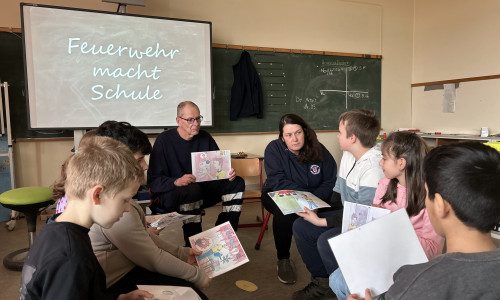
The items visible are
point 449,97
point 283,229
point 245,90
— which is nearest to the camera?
point 283,229

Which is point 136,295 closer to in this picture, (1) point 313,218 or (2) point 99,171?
(2) point 99,171

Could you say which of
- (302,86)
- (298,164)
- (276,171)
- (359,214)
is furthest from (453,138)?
(359,214)

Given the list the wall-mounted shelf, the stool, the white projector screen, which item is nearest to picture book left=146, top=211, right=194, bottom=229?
the stool

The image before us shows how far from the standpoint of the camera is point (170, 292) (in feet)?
4.05

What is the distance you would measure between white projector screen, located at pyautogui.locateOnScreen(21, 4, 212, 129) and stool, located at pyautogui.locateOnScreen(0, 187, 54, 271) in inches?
41.3

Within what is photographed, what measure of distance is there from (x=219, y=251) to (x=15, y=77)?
10.3 ft

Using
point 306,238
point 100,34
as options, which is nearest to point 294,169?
point 306,238

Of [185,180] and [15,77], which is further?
[15,77]

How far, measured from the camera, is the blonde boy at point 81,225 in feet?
2.92

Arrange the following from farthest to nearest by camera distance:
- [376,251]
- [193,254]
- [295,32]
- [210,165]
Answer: [295,32] < [210,165] < [193,254] < [376,251]

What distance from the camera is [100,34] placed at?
350cm

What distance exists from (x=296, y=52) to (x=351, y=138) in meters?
3.03

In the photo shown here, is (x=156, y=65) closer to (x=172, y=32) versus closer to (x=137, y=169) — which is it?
(x=172, y=32)

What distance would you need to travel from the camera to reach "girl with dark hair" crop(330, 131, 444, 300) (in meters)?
1.43
